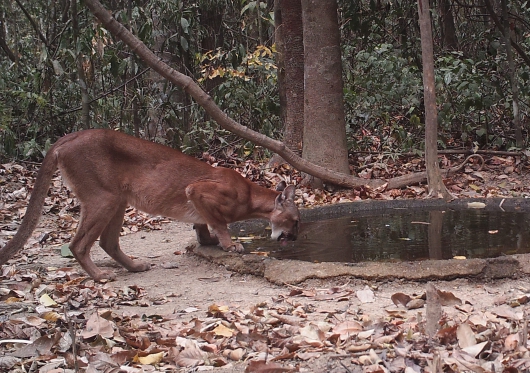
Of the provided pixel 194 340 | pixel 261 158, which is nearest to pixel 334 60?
pixel 261 158

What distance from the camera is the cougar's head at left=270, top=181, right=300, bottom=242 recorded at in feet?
21.5

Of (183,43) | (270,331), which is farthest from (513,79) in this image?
(270,331)

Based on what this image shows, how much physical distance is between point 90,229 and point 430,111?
165 inches

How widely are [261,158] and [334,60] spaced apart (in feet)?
9.09

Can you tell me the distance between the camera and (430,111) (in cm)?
795

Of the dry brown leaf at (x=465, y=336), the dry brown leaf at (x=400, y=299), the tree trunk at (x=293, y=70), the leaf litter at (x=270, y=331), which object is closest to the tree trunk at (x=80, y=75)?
the tree trunk at (x=293, y=70)

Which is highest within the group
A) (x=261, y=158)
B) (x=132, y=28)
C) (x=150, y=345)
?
(x=132, y=28)

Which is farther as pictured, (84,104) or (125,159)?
(84,104)

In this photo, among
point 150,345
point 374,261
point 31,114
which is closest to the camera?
point 150,345

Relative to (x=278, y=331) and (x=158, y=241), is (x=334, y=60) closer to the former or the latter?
(x=158, y=241)

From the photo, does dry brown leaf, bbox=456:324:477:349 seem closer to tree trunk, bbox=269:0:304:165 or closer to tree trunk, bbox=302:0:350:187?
tree trunk, bbox=302:0:350:187

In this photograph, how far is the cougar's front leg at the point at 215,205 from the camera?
20.8 feet

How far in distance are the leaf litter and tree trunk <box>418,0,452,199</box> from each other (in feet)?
10.7

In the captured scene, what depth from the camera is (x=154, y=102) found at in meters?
12.6
